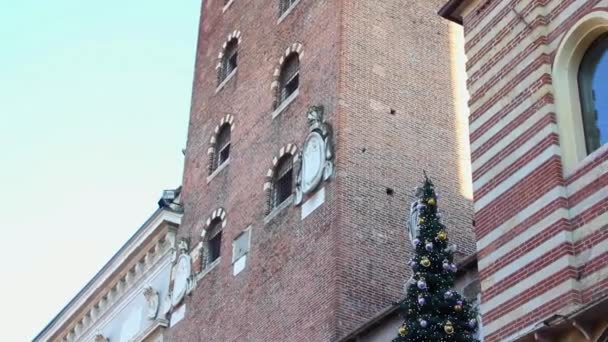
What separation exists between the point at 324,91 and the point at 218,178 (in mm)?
5252

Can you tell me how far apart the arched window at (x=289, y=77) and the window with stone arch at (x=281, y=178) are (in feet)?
5.69

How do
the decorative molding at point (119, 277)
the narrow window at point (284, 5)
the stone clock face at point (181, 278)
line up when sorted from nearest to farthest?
the narrow window at point (284, 5) < the stone clock face at point (181, 278) < the decorative molding at point (119, 277)

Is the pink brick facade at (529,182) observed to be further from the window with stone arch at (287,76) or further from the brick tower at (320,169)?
the window with stone arch at (287,76)

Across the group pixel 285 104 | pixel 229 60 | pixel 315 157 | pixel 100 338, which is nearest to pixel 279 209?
pixel 315 157

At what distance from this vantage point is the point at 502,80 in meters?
13.7

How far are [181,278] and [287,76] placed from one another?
6167 mm

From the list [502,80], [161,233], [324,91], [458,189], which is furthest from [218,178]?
[502,80]

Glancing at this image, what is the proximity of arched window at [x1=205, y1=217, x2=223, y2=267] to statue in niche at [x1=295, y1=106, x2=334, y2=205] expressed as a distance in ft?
13.9

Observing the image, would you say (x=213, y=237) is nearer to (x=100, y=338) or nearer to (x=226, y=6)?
(x=226, y=6)

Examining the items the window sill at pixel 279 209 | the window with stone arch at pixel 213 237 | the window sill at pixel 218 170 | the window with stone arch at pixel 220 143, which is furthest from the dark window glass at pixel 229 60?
the window sill at pixel 279 209

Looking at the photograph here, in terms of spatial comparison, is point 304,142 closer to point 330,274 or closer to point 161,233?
point 330,274

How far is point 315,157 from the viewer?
2317 cm

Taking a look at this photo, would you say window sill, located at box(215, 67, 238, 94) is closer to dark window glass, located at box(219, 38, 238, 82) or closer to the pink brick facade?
dark window glass, located at box(219, 38, 238, 82)

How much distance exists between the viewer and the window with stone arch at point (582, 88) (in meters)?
12.3
